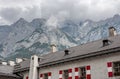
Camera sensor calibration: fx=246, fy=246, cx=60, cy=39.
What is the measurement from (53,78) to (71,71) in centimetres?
321

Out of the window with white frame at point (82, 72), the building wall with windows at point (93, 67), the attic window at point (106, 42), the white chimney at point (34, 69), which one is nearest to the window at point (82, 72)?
the window with white frame at point (82, 72)

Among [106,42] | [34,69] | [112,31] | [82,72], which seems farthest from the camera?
[112,31]

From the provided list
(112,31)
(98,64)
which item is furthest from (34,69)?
(112,31)

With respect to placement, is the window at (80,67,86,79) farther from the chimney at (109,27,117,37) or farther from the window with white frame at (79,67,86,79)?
the chimney at (109,27,117,37)

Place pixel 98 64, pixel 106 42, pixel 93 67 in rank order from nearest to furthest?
pixel 98 64
pixel 93 67
pixel 106 42

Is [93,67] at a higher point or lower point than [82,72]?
higher

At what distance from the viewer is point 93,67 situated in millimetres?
26797

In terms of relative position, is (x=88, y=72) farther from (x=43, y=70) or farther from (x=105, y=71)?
(x=43, y=70)

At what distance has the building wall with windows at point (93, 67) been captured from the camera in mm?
25023

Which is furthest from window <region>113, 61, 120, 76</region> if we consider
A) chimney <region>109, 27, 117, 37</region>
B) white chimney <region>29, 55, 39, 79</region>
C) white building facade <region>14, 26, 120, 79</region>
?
white chimney <region>29, 55, 39, 79</region>

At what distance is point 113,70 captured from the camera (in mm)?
24781

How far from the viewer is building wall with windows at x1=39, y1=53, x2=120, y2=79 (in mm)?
25023

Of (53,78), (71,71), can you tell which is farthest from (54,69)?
(71,71)

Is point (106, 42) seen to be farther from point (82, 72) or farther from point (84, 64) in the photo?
point (82, 72)
